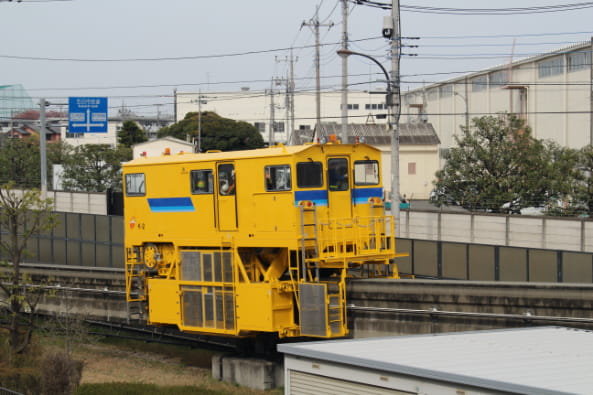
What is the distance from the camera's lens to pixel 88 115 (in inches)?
1631

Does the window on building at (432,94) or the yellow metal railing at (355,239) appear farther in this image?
the window on building at (432,94)

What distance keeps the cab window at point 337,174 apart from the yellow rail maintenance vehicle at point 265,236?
3cm

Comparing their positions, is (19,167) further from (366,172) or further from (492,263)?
(492,263)

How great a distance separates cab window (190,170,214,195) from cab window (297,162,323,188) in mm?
2996

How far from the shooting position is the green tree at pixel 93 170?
5800 cm

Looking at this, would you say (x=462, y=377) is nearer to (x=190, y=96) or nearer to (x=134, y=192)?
(x=134, y=192)

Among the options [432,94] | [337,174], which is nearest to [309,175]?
[337,174]

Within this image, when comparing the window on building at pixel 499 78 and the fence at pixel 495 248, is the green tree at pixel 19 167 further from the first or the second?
the window on building at pixel 499 78

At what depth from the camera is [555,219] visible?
25.8 m

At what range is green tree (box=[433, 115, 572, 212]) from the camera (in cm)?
3594

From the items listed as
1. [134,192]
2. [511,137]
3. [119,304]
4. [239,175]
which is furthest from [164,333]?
[511,137]

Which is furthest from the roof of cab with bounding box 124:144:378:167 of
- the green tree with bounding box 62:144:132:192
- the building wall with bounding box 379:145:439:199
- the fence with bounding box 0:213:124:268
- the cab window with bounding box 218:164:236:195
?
the building wall with bounding box 379:145:439:199

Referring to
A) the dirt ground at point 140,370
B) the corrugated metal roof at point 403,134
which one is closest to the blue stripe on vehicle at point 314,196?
the dirt ground at point 140,370

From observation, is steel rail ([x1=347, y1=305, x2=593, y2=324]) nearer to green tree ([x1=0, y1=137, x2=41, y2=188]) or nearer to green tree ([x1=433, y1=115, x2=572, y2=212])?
green tree ([x1=433, y1=115, x2=572, y2=212])
